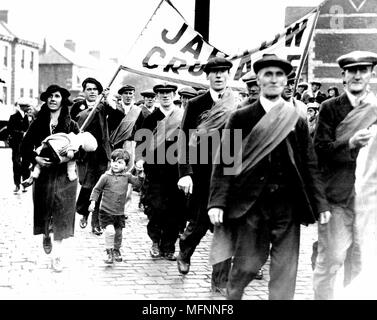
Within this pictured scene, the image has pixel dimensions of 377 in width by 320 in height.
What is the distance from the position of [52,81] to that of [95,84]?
79.9m

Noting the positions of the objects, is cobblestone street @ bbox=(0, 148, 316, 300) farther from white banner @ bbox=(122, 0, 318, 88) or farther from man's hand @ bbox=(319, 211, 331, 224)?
white banner @ bbox=(122, 0, 318, 88)

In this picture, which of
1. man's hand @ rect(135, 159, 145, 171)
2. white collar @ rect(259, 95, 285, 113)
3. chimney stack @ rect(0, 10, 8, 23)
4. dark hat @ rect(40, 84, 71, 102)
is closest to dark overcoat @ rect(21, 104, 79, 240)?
dark hat @ rect(40, 84, 71, 102)

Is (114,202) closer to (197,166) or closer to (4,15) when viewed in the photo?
(197,166)

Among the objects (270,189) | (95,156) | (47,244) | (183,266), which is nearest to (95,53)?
(95,156)

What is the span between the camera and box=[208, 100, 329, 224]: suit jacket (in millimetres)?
5348

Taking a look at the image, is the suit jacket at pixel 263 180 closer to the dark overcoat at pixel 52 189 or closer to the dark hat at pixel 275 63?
the dark hat at pixel 275 63

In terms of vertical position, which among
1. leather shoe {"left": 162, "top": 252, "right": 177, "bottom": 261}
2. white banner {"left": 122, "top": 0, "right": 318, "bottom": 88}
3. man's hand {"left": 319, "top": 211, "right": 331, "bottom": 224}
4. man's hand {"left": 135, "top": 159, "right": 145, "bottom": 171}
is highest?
white banner {"left": 122, "top": 0, "right": 318, "bottom": 88}

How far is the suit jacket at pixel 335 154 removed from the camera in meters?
6.06

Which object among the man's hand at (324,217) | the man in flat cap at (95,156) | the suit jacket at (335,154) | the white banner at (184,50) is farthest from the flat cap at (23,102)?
the man's hand at (324,217)

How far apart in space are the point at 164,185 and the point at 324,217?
3539 mm

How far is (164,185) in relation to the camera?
8.83 m

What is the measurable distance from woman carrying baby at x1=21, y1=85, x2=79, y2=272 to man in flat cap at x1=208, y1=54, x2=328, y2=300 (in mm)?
2890
